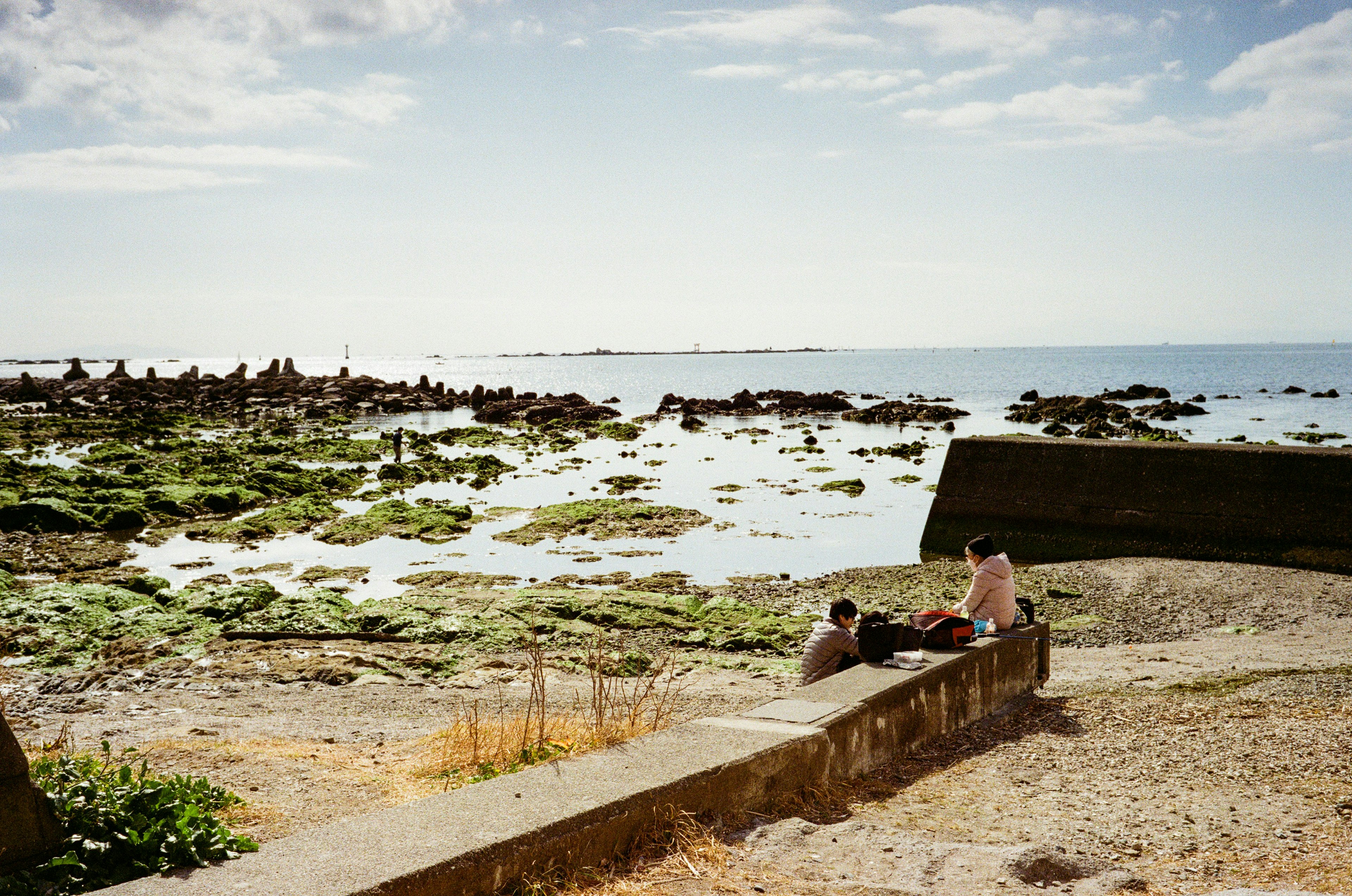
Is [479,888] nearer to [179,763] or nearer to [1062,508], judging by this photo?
[179,763]

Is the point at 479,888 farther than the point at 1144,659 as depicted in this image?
No

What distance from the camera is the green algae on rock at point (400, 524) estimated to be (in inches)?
749

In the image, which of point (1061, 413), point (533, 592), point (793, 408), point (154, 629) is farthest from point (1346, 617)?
point (793, 408)

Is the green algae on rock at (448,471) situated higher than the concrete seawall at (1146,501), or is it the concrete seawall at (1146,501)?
the concrete seawall at (1146,501)

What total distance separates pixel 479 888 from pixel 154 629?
982cm

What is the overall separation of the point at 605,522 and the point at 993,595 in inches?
520

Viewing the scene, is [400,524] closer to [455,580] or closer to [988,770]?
[455,580]

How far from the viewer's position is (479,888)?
3568 millimetres

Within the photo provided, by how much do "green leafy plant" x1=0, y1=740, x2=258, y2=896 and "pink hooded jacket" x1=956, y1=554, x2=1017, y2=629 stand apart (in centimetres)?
606

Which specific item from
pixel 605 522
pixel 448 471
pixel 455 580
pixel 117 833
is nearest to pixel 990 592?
pixel 117 833

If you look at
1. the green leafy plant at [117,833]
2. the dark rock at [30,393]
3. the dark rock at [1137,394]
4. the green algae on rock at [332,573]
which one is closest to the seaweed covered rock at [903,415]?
the dark rock at [1137,394]

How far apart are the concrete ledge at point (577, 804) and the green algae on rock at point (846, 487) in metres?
19.0

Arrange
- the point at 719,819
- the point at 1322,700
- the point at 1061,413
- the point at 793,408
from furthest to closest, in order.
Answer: the point at 793,408 → the point at 1061,413 → the point at 1322,700 → the point at 719,819

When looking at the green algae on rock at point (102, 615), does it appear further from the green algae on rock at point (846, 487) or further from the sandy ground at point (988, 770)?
the green algae on rock at point (846, 487)
